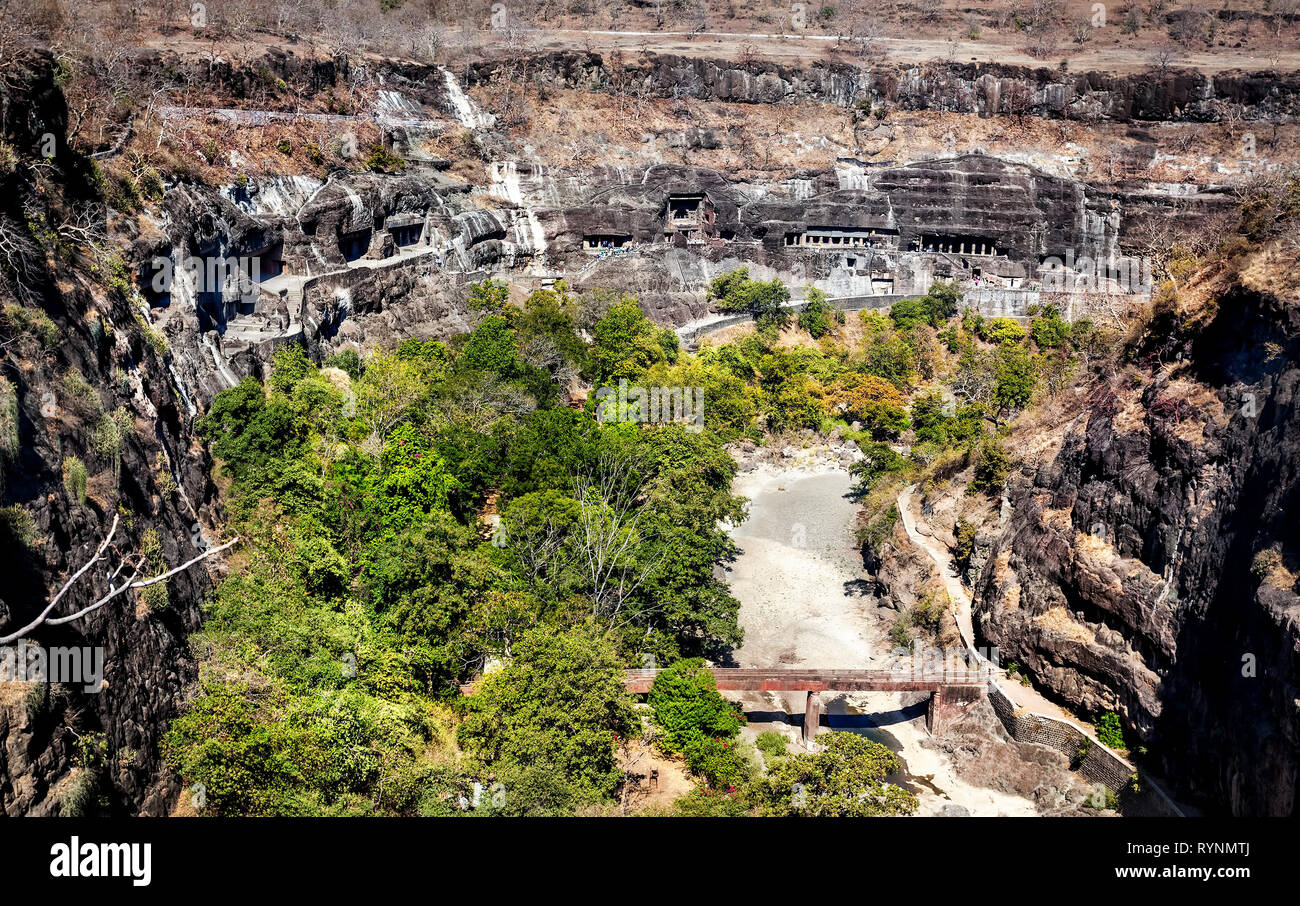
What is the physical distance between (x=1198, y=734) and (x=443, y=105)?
63438 millimetres

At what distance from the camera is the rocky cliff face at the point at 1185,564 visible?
76.4 feet

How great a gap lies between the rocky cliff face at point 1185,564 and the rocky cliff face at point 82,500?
2288 centimetres

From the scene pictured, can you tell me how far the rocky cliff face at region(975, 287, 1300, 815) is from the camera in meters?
23.3

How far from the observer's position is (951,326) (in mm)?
65688

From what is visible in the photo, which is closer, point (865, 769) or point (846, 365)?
point (865, 769)

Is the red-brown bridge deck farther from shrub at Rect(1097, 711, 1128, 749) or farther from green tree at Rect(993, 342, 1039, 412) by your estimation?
green tree at Rect(993, 342, 1039, 412)

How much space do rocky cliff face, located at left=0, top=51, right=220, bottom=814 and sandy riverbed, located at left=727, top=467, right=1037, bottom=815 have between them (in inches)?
674

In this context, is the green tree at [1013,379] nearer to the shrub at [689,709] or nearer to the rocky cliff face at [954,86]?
the shrub at [689,709]

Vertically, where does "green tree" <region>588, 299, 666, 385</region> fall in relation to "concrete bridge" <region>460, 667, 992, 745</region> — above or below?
above

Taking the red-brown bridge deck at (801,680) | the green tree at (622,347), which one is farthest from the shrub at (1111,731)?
the green tree at (622,347)

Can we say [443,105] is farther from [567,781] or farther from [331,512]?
[567,781]

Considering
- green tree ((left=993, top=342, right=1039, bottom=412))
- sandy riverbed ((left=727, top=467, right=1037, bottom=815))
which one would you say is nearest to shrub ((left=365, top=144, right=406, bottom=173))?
sandy riverbed ((left=727, top=467, right=1037, bottom=815))

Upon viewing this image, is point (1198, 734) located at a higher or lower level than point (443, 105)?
lower

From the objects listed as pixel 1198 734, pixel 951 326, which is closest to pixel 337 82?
pixel 951 326
